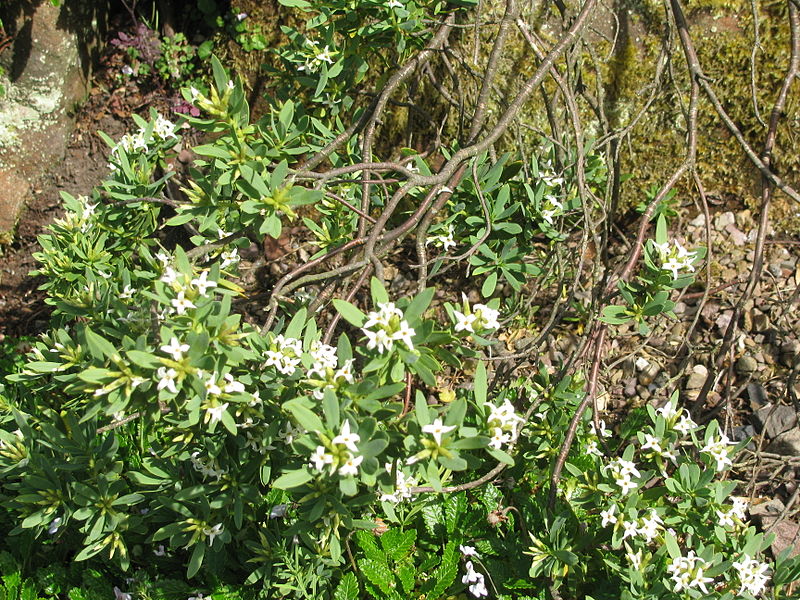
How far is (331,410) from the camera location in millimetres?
1444

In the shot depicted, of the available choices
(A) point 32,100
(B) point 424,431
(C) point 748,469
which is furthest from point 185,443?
(A) point 32,100

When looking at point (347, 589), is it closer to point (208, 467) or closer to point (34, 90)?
point (208, 467)

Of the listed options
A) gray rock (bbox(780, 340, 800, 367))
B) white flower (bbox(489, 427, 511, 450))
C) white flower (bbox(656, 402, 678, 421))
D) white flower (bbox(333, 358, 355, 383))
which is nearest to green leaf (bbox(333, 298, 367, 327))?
white flower (bbox(333, 358, 355, 383))

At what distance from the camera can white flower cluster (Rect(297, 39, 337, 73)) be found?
235 centimetres

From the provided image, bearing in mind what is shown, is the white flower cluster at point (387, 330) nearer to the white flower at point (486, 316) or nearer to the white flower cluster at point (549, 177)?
the white flower at point (486, 316)

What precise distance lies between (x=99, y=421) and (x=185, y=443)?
17.0 inches

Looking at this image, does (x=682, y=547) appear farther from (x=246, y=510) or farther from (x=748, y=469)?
(x=246, y=510)

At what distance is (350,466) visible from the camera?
4.61 feet

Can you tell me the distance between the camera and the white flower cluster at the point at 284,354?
1.67 meters

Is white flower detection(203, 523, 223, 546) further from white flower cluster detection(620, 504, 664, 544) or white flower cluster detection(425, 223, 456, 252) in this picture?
white flower cluster detection(425, 223, 456, 252)

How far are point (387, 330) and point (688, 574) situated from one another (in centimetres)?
112

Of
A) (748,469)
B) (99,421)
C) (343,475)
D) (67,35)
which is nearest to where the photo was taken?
(343,475)

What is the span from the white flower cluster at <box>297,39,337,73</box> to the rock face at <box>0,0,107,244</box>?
7.29ft

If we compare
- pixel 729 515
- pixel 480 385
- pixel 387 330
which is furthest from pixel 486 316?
pixel 729 515
